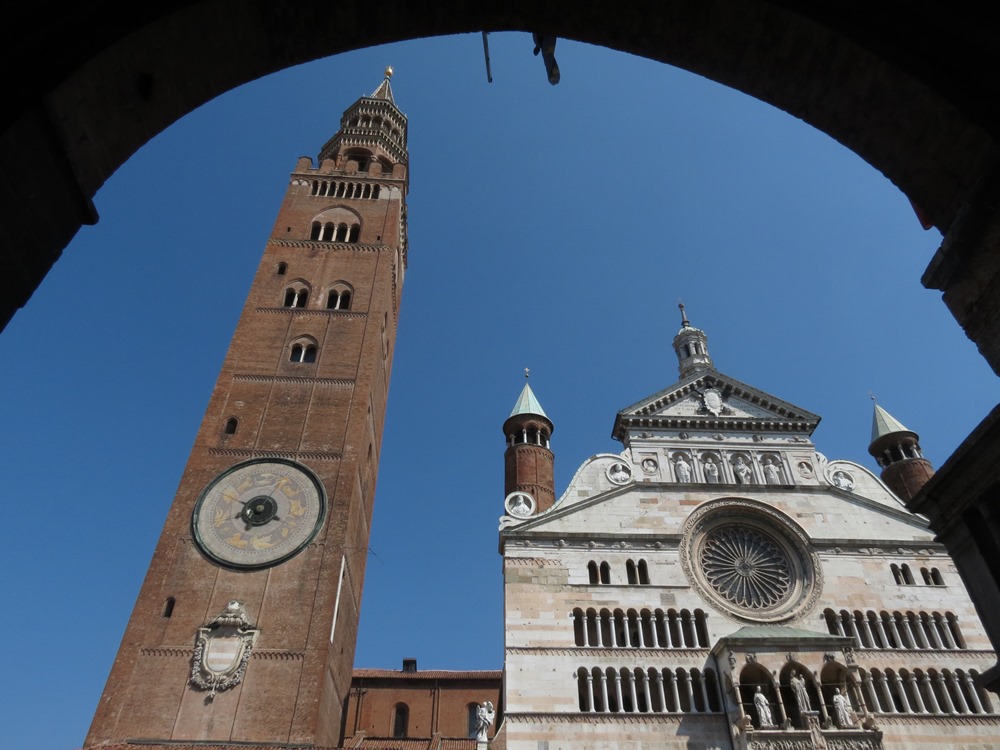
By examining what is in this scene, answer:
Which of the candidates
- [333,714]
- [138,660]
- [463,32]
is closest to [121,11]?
[463,32]

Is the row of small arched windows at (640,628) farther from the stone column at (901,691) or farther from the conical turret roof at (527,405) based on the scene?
the conical turret roof at (527,405)

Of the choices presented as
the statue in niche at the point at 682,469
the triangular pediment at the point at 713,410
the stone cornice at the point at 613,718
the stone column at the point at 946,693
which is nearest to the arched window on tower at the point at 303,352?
the triangular pediment at the point at 713,410

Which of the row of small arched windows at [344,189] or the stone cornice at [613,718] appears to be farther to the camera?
the row of small arched windows at [344,189]

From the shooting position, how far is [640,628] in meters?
18.5

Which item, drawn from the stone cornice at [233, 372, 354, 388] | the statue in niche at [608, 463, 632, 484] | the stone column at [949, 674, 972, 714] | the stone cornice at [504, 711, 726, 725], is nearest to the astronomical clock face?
the stone cornice at [233, 372, 354, 388]

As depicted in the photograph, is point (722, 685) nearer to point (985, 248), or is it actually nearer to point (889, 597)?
point (889, 597)

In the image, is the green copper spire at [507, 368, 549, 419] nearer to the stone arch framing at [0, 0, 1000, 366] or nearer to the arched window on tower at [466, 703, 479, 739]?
the arched window on tower at [466, 703, 479, 739]

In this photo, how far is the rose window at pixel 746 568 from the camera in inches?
784

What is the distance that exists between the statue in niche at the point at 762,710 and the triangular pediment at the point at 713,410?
29.4 feet

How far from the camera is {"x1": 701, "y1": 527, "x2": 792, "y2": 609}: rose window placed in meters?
19.9

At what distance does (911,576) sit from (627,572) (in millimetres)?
8336

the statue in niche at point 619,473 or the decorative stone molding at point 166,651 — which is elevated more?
the statue in niche at point 619,473

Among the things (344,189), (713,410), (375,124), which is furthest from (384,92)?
(713,410)

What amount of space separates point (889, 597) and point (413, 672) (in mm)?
20521
